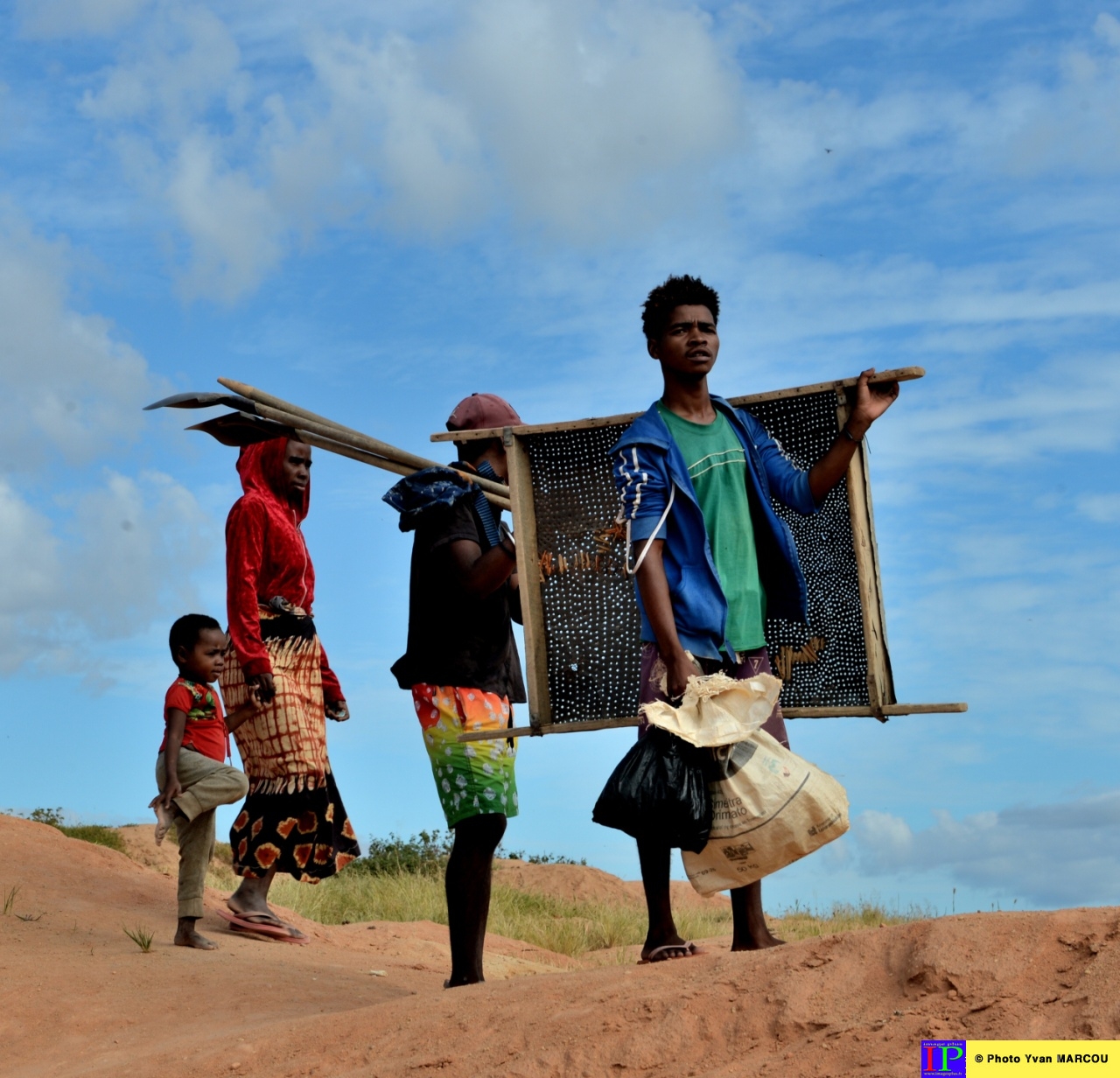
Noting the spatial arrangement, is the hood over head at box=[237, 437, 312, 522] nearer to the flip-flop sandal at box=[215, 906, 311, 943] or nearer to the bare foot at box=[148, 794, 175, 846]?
the bare foot at box=[148, 794, 175, 846]

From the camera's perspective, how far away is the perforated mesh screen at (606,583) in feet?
19.2

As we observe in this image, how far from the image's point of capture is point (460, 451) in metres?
6.08

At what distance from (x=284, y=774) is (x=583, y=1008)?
378cm

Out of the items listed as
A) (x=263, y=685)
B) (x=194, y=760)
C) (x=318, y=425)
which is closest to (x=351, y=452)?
(x=318, y=425)

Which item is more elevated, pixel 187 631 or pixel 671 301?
pixel 671 301

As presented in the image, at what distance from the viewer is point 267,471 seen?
7875 millimetres

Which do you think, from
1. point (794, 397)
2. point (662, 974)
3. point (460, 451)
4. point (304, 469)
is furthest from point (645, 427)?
point (304, 469)

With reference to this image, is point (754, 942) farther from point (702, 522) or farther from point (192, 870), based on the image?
point (192, 870)

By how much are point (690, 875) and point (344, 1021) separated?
144cm

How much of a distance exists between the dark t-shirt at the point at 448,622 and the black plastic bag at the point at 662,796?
43.8 inches

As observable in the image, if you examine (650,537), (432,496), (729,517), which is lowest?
(650,537)

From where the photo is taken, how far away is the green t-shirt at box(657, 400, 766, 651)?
16.4 feet

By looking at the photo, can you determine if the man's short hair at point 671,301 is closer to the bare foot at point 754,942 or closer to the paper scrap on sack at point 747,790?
→ the paper scrap on sack at point 747,790

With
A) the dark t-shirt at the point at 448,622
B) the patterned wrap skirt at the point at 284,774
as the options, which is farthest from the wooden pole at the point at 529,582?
the patterned wrap skirt at the point at 284,774
